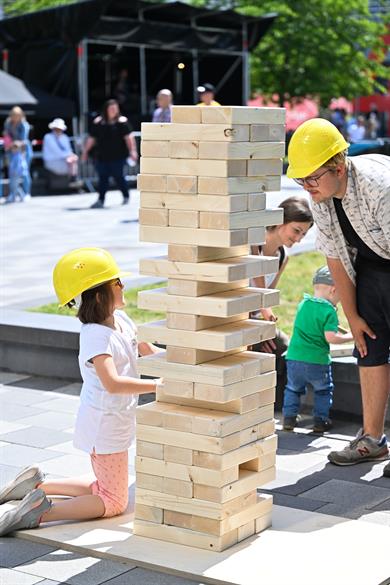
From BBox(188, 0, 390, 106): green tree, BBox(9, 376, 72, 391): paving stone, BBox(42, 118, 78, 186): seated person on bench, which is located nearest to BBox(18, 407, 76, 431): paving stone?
BBox(9, 376, 72, 391): paving stone

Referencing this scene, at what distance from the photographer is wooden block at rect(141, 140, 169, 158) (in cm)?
451

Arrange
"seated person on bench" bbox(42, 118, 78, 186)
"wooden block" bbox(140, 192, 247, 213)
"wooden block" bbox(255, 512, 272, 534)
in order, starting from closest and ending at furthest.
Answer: "wooden block" bbox(140, 192, 247, 213) → "wooden block" bbox(255, 512, 272, 534) → "seated person on bench" bbox(42, 118, 78, 186)

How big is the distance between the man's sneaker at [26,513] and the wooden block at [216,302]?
0.93 meters

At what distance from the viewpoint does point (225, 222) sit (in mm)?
4422

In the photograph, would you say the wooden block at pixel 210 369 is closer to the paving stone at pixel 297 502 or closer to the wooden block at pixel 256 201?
the wooden block at pixel 256 201

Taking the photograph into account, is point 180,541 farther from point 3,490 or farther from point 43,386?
point 43,386

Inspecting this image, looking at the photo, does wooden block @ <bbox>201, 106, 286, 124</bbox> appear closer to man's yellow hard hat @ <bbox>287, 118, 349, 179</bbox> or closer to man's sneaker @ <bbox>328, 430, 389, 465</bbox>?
man's yellow hard hat @ <bbox>287, 118, 349, 179</bbox>

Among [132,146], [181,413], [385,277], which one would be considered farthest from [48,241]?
[181,413]

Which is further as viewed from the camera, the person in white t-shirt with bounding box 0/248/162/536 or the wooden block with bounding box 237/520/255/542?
the person in white t-shirt with bounding box 0/248/162/536

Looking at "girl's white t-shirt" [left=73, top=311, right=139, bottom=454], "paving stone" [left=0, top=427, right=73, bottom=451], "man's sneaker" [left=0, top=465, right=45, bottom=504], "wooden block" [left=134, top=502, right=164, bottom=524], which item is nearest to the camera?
"wooden block" [left=134, top=502, right=164, bottom=524]

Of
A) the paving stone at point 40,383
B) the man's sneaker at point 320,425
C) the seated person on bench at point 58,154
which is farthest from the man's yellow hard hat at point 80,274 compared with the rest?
the seated person on bench at point 58,154

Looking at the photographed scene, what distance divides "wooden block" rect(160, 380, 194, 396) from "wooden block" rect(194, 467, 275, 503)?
360 mm

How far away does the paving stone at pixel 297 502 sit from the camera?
5.24m

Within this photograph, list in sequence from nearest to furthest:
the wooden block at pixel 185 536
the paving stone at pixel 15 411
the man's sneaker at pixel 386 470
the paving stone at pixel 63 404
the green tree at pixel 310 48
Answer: the wooden block at pixel 185 536 < the man's sneaker at pixel 386 470 < the paving stone at pixel 15 411 < the paving stone at pixel 63 404 < the green tree at pixel 310 48
